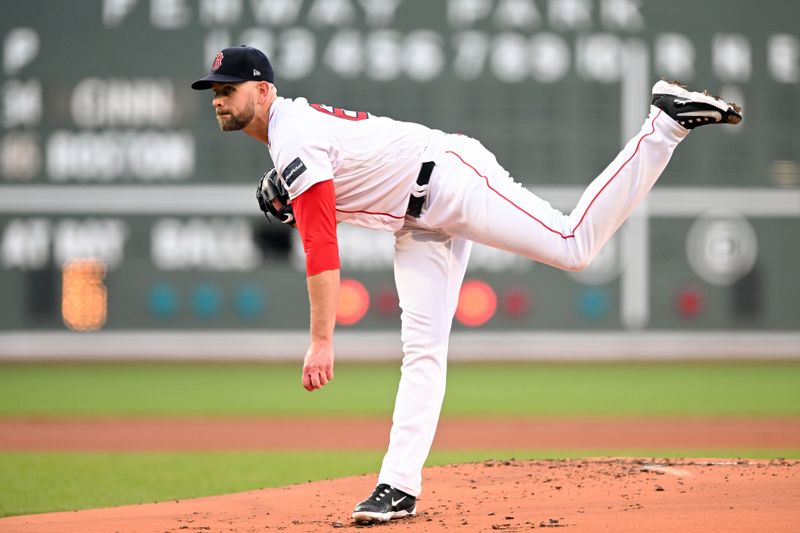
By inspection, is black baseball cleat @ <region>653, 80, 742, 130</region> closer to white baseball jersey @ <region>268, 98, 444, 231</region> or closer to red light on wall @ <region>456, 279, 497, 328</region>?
white baseball jersey @ <region>268, 98, 444, 231</region>

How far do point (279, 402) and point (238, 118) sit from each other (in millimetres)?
7053

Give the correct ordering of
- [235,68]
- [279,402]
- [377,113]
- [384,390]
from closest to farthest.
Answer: [235,68]
[279,402]
[384,390]
[377,113]

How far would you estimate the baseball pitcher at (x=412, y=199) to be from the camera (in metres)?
3.50

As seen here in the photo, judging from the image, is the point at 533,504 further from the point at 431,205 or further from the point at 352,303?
the point at 352,303

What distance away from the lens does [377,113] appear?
12.3 metres

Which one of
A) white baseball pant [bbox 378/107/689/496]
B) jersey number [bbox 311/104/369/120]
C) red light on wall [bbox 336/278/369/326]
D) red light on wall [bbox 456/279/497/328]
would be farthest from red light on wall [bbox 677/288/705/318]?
jersey number [bbox 311/104/369/120]

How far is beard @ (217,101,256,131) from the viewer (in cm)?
359

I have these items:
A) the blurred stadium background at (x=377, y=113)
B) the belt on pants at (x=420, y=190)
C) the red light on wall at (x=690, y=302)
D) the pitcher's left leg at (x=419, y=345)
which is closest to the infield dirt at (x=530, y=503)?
the pitcher's left leg at (x=419, y=345)

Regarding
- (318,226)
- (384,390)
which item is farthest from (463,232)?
(384,390)

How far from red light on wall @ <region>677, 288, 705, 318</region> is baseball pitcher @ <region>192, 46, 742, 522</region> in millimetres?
9179

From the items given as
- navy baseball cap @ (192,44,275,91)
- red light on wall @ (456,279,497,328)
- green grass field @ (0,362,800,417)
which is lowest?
green grass field @ (0,362,800,417)

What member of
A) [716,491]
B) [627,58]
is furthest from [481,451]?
[627,58]

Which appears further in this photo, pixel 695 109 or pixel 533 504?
pixel 533 504

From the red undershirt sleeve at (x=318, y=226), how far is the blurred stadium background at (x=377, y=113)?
8.86 meters
